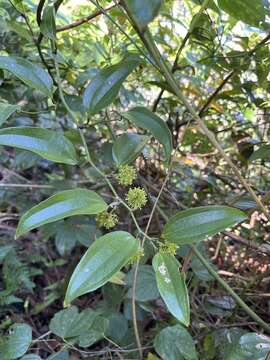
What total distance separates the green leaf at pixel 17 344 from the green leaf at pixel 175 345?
19cm

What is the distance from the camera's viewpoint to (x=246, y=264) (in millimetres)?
986

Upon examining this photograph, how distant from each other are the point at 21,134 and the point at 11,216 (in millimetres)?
699

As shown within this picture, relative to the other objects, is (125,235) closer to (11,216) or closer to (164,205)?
(164,205)

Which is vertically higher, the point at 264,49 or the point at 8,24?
the point at 8,24

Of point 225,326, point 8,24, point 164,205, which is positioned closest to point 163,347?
point 225,326

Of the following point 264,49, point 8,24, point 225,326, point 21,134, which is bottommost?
point 225,326

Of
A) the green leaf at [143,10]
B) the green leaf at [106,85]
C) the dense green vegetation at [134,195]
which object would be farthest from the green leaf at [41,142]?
the green leaf at [143,10]

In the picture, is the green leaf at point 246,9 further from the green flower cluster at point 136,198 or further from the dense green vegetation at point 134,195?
the green flower cluster at point 136,198

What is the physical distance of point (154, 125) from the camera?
0.59 m

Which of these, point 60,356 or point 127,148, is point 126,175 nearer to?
point 127,148

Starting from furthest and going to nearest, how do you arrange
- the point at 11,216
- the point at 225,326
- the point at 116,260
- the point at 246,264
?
the point at 11,216
the point at 246,264
the point at 225,326
the point at 116,260

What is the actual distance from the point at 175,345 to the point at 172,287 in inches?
7.9

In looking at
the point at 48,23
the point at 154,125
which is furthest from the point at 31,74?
the point at 154,125

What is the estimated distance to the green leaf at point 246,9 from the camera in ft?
1.72
